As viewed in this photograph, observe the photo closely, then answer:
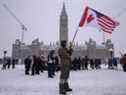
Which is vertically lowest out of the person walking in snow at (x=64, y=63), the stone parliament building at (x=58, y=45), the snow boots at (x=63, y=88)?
the snow boots at (x=63, y=88)

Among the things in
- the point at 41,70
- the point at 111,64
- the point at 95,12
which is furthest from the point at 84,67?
the point at 95,12

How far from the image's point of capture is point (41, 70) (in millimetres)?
30969

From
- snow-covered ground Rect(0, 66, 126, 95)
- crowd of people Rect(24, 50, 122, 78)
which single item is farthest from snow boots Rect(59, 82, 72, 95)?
crowd of people Rect(24, 50, 122, 78)

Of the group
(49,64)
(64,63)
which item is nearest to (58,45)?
(49,64)

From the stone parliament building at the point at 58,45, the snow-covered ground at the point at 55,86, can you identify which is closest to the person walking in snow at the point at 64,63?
the snow-covered ground at the point at 55,86

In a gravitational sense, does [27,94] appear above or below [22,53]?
below

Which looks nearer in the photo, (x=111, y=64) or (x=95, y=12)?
(x=95, y=12)

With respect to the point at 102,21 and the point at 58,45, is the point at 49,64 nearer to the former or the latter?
the point at 102,21

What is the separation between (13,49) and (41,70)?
10789 centimetres

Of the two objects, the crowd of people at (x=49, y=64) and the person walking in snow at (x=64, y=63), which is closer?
the person walking in snow at (x=64, y=63)

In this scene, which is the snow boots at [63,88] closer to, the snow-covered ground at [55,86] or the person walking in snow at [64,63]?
the person walking in snow at [64,63]

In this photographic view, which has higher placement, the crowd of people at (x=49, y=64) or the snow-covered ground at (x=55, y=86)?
the crowd of people at (x=49, y=64)

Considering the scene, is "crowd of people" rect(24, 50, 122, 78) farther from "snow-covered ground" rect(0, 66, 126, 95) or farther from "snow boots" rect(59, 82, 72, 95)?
"snow boots" rect(59, 82, 72, 95)

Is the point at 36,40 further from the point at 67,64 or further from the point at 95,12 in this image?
the point at 67,64
